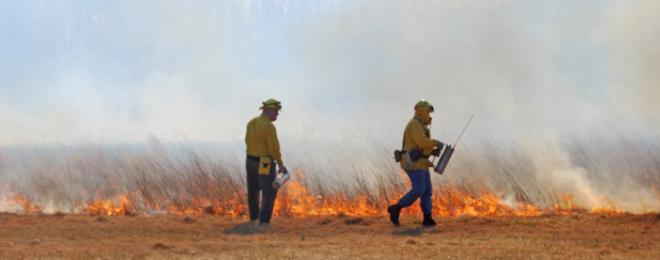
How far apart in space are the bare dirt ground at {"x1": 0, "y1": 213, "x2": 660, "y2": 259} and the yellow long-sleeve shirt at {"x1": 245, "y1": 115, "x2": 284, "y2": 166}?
1.03 m

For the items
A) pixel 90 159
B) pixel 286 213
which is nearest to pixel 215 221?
pixel 286 213

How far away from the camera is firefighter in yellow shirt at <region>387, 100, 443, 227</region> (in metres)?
11.8

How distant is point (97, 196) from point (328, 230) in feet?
22.4

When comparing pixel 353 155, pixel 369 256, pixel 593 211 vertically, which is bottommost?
pixel 369 256

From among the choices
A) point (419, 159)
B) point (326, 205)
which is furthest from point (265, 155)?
→ point (326, 205)

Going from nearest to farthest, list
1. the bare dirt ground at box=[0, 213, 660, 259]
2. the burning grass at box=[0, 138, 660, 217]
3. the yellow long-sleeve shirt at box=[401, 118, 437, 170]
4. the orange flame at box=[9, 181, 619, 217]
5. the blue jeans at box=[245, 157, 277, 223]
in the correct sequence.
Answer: the bare dirt ground at box=[0, 213, 660, 259]
the yellow long-sleeve shirt at box=[401, 118, 437, 170]
the blue jeans at box=[245, 157, 277, 223]
the orange flame at box=[9, 181, 619, 217]
the burning grass at box=[0, 138, 660, 217]

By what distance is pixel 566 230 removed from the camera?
1142 centimetres

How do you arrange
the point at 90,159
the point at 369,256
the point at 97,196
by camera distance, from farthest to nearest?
the point at 90,159
the point at 97,196
the point at 369,256

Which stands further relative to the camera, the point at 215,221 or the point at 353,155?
the point at 353,155

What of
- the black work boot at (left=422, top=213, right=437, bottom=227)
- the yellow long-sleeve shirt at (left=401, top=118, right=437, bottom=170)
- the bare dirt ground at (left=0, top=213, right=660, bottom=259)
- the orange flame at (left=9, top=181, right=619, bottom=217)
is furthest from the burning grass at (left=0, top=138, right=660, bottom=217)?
the yellow long-sleeve shirt at (left=401, top=118, right=437, bottom=170)

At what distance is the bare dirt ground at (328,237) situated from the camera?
9430 millimetres

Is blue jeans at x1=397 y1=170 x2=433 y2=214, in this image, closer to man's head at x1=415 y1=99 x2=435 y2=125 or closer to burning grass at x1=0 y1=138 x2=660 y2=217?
man's head at x1=415 y1=99 x2=435 y2=125

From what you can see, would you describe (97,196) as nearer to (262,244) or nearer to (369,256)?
(262,244)

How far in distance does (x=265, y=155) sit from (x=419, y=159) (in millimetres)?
2171
